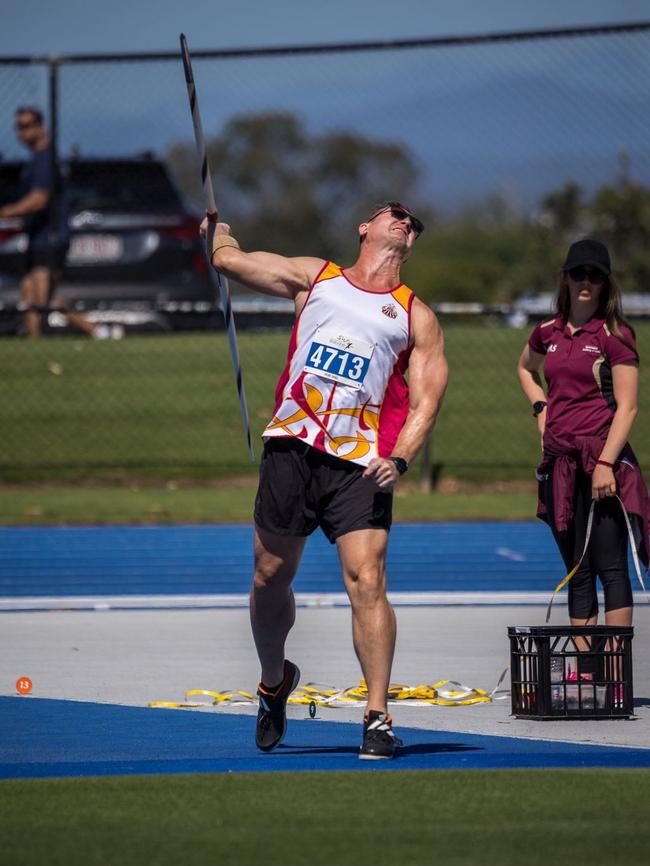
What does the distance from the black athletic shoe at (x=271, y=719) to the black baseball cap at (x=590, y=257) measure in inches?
85.4

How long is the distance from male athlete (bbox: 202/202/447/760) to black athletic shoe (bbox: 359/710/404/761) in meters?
0.13

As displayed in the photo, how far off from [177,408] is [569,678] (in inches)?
467

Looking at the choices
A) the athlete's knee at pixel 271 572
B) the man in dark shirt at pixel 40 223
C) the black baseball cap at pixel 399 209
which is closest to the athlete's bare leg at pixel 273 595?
the athlete's knee at pixel 271 572

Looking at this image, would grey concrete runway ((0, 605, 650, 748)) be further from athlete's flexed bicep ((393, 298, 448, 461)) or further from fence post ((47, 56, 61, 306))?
fence post ((47, 56, 61, 306))

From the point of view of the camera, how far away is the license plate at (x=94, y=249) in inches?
675

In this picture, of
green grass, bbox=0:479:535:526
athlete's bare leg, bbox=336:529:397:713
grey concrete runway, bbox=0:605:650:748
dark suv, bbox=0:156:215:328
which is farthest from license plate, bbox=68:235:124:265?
athlete's bare leg, bbox=336:529:397:713

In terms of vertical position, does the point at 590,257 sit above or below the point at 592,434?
above

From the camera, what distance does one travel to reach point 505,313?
15984mm

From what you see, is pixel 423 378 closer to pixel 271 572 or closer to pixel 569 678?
pixel 271 572

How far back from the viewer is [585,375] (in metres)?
6.71

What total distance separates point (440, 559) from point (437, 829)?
7.29 meters

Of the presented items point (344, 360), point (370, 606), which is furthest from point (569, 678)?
point (344, 360)

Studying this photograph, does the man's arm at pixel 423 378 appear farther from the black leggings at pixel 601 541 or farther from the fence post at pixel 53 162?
the fence post at pixel 53 162

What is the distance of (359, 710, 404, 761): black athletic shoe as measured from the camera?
5.54m
